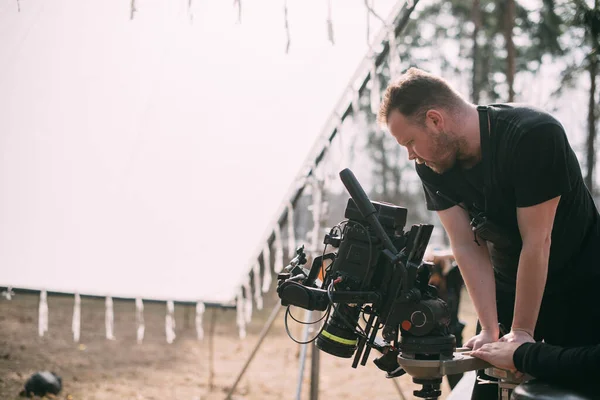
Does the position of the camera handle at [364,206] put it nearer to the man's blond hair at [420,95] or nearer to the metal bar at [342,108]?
the man's blond hair at [420,95]

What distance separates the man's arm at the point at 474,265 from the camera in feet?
6.35

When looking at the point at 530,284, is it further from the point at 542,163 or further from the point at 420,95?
the point at 420,95

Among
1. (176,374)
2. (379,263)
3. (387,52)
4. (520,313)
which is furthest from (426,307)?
(176,374)

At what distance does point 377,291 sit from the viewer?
1.67 m

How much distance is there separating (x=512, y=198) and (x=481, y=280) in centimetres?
35

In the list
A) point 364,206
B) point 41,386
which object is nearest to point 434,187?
point 364,206

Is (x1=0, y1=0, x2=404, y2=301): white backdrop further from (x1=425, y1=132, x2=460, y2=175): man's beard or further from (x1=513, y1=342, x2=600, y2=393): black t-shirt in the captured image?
(x1=513, y1=342, x2=600, y2=393): black t-shirt

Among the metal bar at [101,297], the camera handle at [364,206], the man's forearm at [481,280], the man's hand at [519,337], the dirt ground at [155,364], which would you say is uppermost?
the camera handle at [364,206]

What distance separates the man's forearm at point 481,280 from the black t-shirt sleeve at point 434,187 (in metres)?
0.17

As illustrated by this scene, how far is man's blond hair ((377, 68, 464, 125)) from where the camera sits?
1748 mm

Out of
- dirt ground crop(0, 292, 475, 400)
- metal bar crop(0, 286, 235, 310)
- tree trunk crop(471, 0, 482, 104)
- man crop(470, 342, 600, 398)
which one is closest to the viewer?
man crop(470, 342, 600, 398)

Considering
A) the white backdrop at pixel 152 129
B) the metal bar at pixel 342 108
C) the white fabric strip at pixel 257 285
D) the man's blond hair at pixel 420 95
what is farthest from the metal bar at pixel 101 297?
the man's blond hair at pixel 420 95

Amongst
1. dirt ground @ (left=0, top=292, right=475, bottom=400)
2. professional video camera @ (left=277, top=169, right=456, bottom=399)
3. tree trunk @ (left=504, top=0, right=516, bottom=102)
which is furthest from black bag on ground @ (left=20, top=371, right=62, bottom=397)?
tree trunk @ (left=504, top=0, right=516, bottom=102)

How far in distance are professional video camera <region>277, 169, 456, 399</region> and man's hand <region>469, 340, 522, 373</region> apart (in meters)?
0.09
